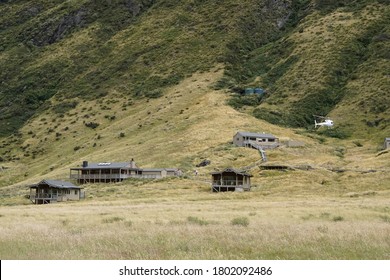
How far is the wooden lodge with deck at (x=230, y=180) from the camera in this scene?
271 ft

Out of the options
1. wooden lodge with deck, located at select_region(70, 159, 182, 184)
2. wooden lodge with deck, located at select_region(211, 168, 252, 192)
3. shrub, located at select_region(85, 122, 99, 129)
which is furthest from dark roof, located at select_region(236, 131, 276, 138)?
shrub, located at select_region(85, 122, 99, 129)

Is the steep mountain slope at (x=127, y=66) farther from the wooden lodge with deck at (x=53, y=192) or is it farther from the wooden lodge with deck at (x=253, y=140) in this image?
the wooden lodge with deck at (x=53, y=192)

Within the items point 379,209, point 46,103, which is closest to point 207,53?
point 46,103

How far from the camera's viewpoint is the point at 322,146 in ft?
362

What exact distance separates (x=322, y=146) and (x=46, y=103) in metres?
95.4

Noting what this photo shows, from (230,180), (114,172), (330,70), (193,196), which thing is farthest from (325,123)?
(193,196)

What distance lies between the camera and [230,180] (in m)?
84.4

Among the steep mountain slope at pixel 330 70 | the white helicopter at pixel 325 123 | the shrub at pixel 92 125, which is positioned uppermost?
the steep mountain slope at pixel 330 70

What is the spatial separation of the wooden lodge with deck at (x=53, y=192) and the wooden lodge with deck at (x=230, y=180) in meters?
19.8

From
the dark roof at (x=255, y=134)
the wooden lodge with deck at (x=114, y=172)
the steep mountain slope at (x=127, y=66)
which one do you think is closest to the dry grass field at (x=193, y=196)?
the wooden lodge with deck at (x=114, y=172)

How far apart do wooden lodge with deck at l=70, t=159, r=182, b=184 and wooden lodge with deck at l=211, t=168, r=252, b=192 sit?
10080 mm

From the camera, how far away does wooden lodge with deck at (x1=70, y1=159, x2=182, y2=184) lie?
94000 mm

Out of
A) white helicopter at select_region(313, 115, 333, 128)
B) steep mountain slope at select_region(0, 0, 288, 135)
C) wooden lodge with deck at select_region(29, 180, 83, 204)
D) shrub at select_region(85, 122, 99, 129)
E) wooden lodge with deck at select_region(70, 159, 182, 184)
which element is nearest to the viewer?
wooden lodge with deck at select_region(29, 180, 83, 204)

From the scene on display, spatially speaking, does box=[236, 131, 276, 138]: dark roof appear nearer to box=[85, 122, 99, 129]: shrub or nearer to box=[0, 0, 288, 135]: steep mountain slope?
box=[85, 122, 99, 129]: shrub
